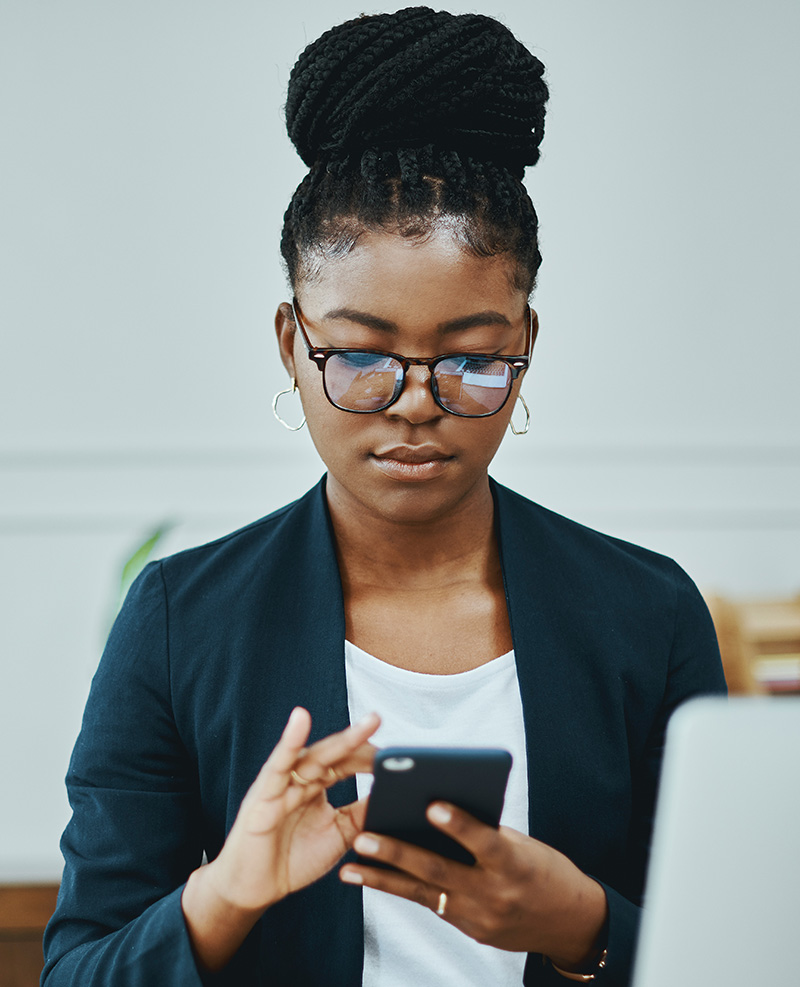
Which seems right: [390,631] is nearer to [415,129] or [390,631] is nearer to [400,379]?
[400,379]

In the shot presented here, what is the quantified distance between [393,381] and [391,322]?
55 mm

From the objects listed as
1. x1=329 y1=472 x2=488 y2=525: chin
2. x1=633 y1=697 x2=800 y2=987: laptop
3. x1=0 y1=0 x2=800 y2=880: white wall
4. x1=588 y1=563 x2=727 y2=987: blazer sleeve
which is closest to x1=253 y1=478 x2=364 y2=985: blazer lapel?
x1=329 y1=472 x2=488 y2=525: chin

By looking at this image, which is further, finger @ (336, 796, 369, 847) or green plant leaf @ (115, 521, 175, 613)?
green plant leaf @ (115, 521, 175, 613)

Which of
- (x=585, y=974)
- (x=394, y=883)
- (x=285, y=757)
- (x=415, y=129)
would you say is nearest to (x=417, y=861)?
(x=394, y=883)

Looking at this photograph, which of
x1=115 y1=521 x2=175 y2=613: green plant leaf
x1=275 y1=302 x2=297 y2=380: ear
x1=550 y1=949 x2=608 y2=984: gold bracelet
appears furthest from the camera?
x1=115 y1=521 x2=175 y2=613: green plant leaf

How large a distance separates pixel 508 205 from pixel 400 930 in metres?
0.72

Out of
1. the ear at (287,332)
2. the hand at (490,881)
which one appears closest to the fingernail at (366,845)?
the hand at (490,881)

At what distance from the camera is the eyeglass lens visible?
3.01 ft

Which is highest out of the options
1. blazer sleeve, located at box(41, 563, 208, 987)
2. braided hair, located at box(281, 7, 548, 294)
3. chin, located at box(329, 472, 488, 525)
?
braided hair, located at box(281, 7, 548, 294)

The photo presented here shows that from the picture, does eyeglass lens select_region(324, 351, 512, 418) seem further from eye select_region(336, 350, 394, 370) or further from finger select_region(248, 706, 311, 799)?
finger select_region(248, 706, 311, 799)

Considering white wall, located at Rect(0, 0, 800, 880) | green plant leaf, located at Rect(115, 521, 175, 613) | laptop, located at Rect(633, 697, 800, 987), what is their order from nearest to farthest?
laptop, located at Rect(633, 697, 800, 987) < green plant leaf, located at Rect(115, 521, 175, 613) < white wall, located at Rect(0, 0, 800, 880)

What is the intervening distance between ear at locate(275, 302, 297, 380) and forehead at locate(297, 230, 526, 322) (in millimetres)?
96

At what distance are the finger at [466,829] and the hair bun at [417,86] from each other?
0.63 metres

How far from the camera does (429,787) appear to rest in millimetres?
671
